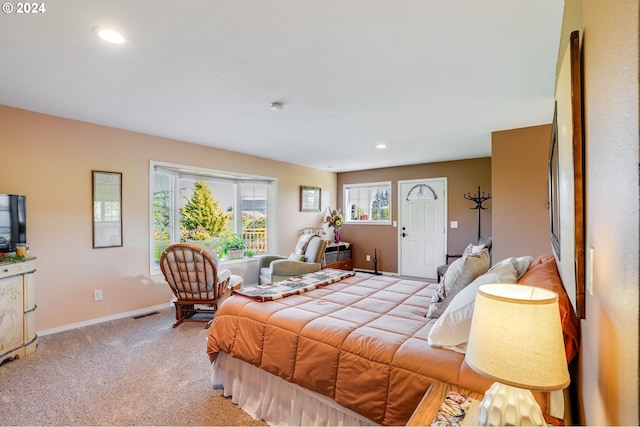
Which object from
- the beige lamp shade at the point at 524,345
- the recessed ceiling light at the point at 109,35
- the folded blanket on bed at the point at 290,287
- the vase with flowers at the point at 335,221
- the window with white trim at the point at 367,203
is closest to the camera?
the beige lamp shade at the point at 524,345

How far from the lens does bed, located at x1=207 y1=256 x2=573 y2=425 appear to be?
1.45 meters

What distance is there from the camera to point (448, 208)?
603 centimetres

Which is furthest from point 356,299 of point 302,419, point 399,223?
point 399,223

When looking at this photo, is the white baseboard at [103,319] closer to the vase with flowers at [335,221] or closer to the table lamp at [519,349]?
the vase with flowers at [335,221]

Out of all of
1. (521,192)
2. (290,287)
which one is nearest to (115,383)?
(290,287)

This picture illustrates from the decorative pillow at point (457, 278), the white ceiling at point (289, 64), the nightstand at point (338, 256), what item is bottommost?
the nightstand at point (338, 256)

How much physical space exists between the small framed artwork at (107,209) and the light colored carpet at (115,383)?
41.4 inches

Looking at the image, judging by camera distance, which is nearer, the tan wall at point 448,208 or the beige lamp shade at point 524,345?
the beige lamp shade at point 524,345

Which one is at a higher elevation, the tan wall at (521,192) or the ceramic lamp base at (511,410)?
the tan wall at (521,192)

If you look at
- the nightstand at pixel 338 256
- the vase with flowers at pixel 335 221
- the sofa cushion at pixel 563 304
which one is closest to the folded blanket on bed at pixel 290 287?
the sofa cushion at pixel 563 304

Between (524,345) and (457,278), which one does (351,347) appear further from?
(524,345)

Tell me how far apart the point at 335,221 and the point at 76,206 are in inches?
186

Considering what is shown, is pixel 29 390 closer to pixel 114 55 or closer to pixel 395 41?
pixel 114 55

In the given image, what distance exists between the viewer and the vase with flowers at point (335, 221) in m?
6.98
